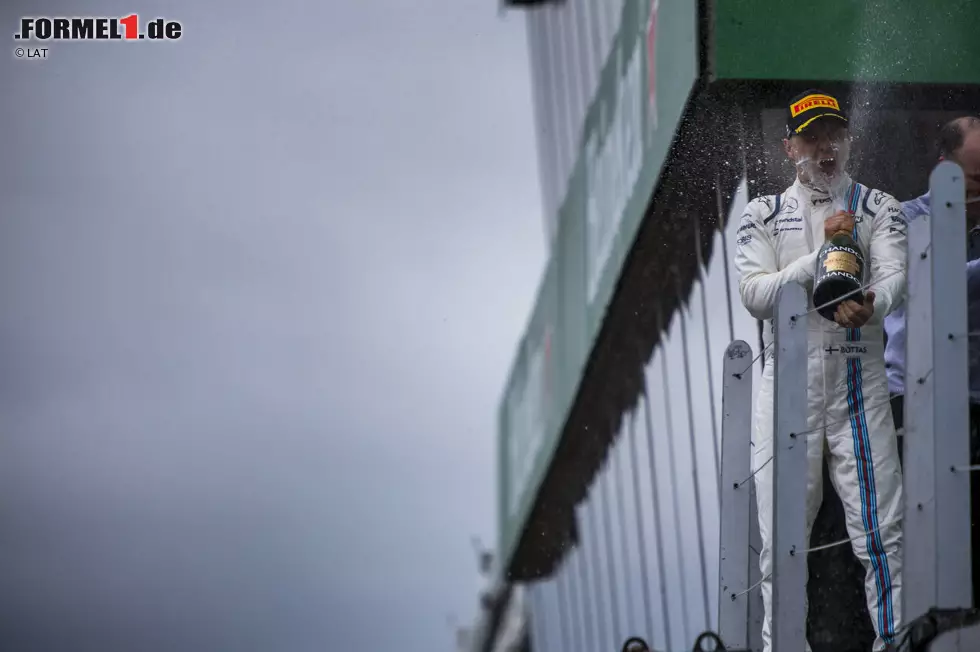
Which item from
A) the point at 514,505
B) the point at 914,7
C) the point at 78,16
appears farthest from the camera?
the point at 514,505

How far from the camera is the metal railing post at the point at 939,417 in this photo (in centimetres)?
359

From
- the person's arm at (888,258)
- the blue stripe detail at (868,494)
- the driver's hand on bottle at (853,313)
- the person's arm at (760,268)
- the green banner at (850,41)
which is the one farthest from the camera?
the green banner at (850,41)

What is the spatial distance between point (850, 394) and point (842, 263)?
1.38 feet

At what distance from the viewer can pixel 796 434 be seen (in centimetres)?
432

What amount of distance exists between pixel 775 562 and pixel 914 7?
3.72 meters

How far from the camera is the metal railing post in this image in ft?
11.8

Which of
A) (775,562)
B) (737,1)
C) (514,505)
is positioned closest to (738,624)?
(775,562)

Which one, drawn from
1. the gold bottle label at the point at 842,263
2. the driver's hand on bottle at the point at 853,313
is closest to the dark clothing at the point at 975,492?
the driver's hand on bottle at the point at 853,313

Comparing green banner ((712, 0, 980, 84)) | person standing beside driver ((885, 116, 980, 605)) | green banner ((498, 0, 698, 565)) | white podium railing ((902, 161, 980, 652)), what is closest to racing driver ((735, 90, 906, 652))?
person standing beside driver ((885, 116, 980, 605))

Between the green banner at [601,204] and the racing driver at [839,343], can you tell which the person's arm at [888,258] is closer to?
the racing driver at [839,343]

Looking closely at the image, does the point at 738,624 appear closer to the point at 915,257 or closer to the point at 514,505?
the point at 915,257

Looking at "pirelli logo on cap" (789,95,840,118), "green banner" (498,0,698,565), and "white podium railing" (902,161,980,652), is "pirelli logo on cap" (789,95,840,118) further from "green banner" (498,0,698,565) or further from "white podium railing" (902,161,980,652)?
"green banner" (498,0,698,565)

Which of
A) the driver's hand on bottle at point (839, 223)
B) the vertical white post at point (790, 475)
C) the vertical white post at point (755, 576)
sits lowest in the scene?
the vertical white post at point (755, 576)

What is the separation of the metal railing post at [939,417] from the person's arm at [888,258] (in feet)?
2.53
